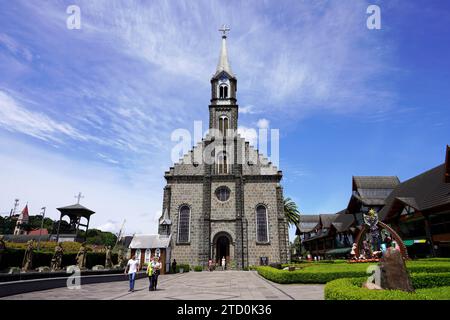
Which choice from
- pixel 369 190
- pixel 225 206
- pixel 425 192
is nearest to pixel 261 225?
pixel 225 206

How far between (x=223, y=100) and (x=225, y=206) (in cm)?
1644

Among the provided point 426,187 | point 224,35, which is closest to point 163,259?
point 426,187

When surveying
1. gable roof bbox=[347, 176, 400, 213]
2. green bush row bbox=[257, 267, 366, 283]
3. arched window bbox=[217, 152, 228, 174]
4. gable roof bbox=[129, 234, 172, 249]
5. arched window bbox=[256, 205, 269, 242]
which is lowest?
green bush row bbox=[257, 267, 366, 283]

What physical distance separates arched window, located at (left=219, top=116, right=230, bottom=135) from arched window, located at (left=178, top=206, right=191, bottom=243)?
12357 mm

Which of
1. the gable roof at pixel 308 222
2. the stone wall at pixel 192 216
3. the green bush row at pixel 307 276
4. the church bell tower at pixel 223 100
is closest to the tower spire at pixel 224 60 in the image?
the church bell tower at pixel 223 100

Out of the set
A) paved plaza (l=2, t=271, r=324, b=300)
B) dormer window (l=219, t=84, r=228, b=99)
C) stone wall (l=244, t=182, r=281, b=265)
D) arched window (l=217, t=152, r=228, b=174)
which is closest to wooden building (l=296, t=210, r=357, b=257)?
stone wall (l=244, t=182, r=281, b=265)

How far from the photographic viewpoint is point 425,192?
28359mm

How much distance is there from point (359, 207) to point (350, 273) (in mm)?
26229

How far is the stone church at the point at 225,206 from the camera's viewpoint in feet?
113

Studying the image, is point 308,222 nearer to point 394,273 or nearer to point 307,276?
point 307,276

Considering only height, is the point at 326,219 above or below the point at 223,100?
below

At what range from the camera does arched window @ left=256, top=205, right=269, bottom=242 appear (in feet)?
116

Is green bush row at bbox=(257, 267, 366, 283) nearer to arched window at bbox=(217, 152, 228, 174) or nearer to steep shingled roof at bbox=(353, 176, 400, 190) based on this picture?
arched window at bbox=(217, 152, 228, 174)
